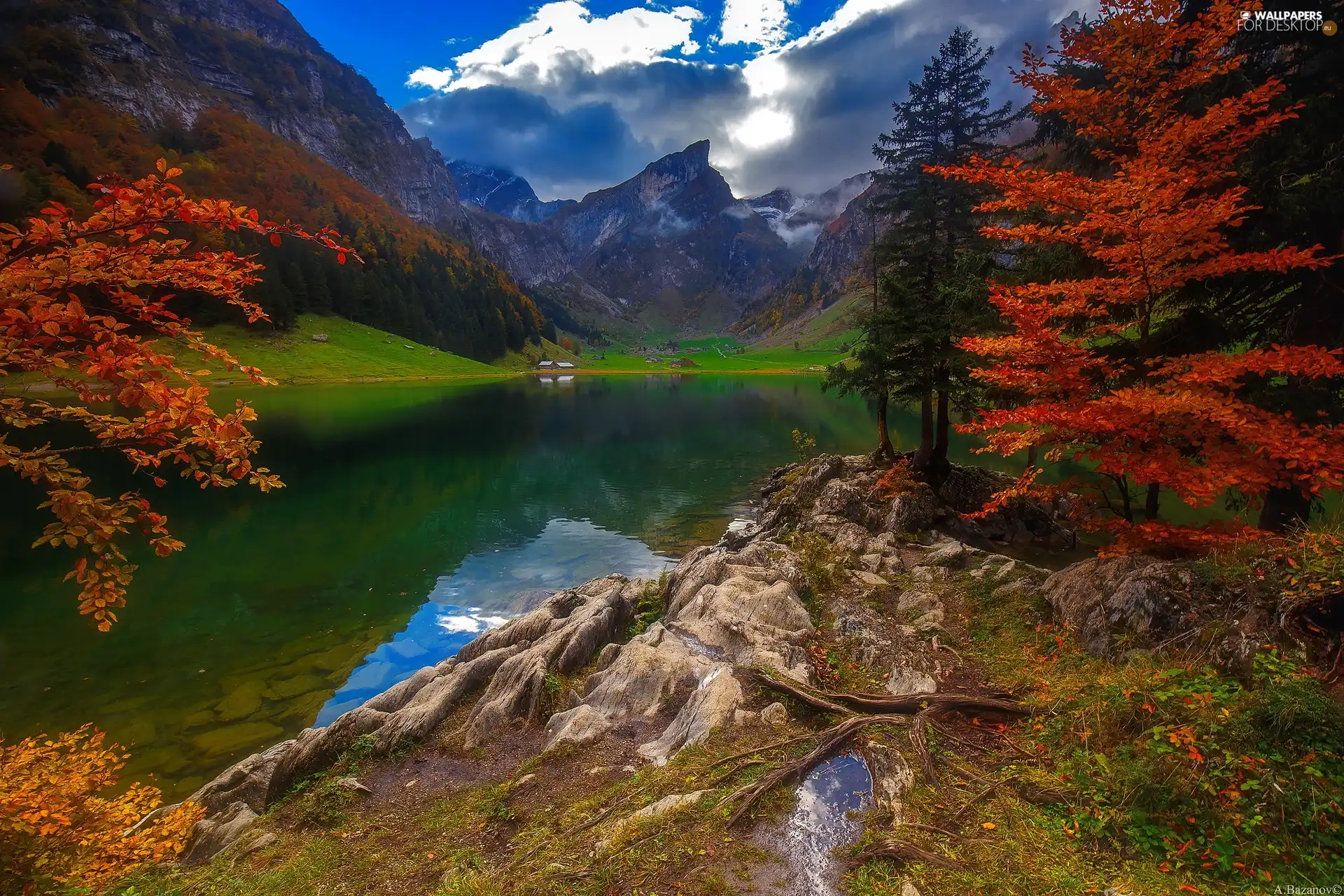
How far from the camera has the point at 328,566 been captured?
25.8m

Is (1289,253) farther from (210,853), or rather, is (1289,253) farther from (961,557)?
(210,853)

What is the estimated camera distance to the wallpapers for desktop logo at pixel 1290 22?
11.4 metres

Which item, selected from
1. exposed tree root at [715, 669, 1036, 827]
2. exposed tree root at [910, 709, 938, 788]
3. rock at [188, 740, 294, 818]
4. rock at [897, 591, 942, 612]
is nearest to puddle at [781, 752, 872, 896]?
exposed tree root at [715, 669, 1036, 827]

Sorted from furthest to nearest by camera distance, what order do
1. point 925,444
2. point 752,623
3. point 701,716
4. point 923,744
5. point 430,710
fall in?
point 925,444
point 752,623
point 430,710
point 701,716
point 923,744

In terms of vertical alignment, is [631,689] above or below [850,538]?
above

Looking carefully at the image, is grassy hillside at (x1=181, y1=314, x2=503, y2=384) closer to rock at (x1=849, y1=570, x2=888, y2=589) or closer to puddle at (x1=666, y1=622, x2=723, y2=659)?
puddle at (x1=666, y1=622, x2=723, y2=659)

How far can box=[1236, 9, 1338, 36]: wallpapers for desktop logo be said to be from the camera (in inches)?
449

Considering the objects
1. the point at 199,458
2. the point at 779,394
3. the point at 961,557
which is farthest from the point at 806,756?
the point at 779,394

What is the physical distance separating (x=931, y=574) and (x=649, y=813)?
1251 centimetres

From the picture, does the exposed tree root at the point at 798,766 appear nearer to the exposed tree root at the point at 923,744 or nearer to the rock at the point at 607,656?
the exposed tree root at the point at 923,744

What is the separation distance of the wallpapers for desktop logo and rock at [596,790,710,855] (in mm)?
17926

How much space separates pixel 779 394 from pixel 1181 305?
348ft

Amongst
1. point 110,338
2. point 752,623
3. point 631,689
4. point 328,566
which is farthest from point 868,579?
point 328,566

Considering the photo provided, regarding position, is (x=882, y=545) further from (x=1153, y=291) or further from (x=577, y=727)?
(x=577, y=727)
